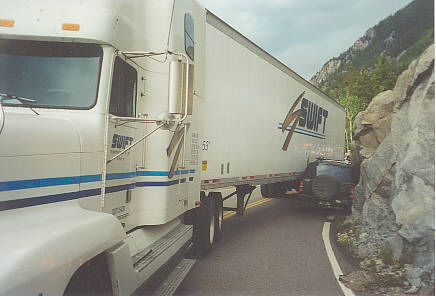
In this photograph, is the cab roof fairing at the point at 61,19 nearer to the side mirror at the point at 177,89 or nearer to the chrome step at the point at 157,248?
the side mirror at the point at 177,89

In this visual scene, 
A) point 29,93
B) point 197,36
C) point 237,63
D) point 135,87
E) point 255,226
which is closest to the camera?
point 29,93

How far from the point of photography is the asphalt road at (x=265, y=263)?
5.25 metres

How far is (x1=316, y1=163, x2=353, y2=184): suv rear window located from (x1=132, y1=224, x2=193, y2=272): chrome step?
24.8 ft

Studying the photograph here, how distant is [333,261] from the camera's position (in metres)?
6.73

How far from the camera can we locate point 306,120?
13016mm

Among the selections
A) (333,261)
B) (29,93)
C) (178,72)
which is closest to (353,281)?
(333,261)

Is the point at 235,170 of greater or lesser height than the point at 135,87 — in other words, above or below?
below

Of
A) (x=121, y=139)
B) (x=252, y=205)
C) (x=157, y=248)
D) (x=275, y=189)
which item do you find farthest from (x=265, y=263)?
(x=275, y=189)

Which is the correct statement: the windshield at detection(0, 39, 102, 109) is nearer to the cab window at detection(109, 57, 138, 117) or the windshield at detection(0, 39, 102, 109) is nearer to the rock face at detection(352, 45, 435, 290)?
the cab window at detection(109, 57, 138, 117)

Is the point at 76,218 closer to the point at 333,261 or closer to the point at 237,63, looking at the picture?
the point at 333,261

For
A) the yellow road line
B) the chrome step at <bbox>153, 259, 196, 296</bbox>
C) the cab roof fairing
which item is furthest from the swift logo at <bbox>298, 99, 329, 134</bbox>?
the cab roof fairing

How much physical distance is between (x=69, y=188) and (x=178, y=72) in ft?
4.77

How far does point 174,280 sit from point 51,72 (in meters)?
2.79

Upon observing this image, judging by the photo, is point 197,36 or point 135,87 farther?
point 197,36
